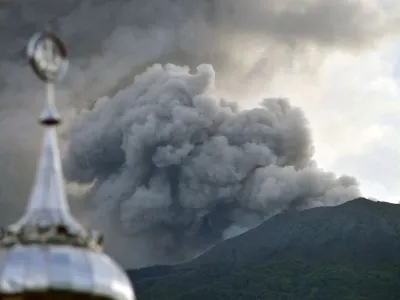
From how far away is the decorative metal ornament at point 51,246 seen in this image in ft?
56.3

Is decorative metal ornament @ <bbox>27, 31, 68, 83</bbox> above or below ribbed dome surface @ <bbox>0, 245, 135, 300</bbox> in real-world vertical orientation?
above

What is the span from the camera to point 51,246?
17484 millimetres

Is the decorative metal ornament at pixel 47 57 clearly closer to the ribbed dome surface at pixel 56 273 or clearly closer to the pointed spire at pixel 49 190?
the pointed spire at pixel 49 190

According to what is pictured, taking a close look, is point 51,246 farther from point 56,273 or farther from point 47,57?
point 47,57

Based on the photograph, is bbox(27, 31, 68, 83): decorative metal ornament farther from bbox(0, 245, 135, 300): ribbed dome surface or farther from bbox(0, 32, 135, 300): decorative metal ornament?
bbox(0, 245, 135, 300): ribbed dome surface

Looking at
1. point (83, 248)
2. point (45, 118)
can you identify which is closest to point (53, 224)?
point (83, 248)

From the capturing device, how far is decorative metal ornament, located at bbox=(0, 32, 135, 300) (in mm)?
17156

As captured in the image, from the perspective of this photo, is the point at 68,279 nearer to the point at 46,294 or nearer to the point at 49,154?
the point at 46,294

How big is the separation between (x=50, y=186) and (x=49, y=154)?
475mm

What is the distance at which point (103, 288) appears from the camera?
17453 millimetres

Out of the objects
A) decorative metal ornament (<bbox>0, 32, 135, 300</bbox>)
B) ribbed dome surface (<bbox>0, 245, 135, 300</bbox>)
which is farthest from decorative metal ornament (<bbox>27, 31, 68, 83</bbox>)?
ribbed dome surface (<bbox>0, 245, 135, 300</bbox>)

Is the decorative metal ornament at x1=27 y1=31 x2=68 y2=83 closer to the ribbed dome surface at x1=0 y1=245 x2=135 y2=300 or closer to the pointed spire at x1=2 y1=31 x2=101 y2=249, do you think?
the pointed spire at x1=2 y1=31 x2=101 y2=249

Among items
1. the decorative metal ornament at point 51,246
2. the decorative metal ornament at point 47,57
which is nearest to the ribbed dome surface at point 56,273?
the decorative metal ornament at point 51,246

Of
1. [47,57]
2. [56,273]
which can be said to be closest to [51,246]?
[56,273]
